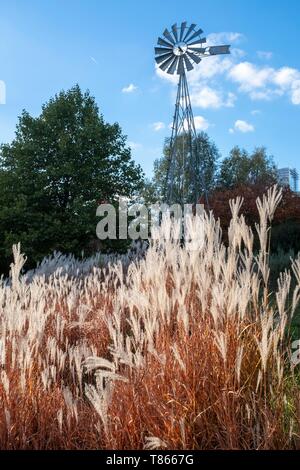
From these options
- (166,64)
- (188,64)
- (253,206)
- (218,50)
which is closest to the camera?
(188,64)

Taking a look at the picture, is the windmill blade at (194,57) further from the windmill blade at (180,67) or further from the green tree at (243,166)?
the green tree at (243,166)

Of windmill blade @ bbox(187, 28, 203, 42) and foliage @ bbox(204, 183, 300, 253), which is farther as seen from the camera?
foliage @ bbox(204, 183, 300, 253)

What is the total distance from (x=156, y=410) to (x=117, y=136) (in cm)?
1467

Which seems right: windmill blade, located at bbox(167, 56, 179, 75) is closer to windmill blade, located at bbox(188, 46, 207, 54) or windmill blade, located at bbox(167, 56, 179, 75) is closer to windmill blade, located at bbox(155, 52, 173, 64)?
windmill blade, located at bbox(155, 52, 173, 64)

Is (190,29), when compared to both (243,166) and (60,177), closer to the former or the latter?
(60,177)

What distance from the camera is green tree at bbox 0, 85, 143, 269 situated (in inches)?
561

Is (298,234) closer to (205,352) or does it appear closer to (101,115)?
(101,115)

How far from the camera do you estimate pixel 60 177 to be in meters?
15.3

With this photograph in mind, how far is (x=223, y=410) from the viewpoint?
2.10 m

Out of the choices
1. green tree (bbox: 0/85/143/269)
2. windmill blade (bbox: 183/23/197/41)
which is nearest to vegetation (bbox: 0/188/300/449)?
green tree (bbox: 0/85/143/269)

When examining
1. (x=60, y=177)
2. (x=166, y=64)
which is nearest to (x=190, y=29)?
(x=166, y=64)

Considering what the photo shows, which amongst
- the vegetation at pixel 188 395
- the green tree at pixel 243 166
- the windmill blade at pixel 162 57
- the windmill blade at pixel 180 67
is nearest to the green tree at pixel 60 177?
the windmill blade at pixel 180 67


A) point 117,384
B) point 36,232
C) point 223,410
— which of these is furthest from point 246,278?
point 36,232

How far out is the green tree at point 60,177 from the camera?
1424 cm
